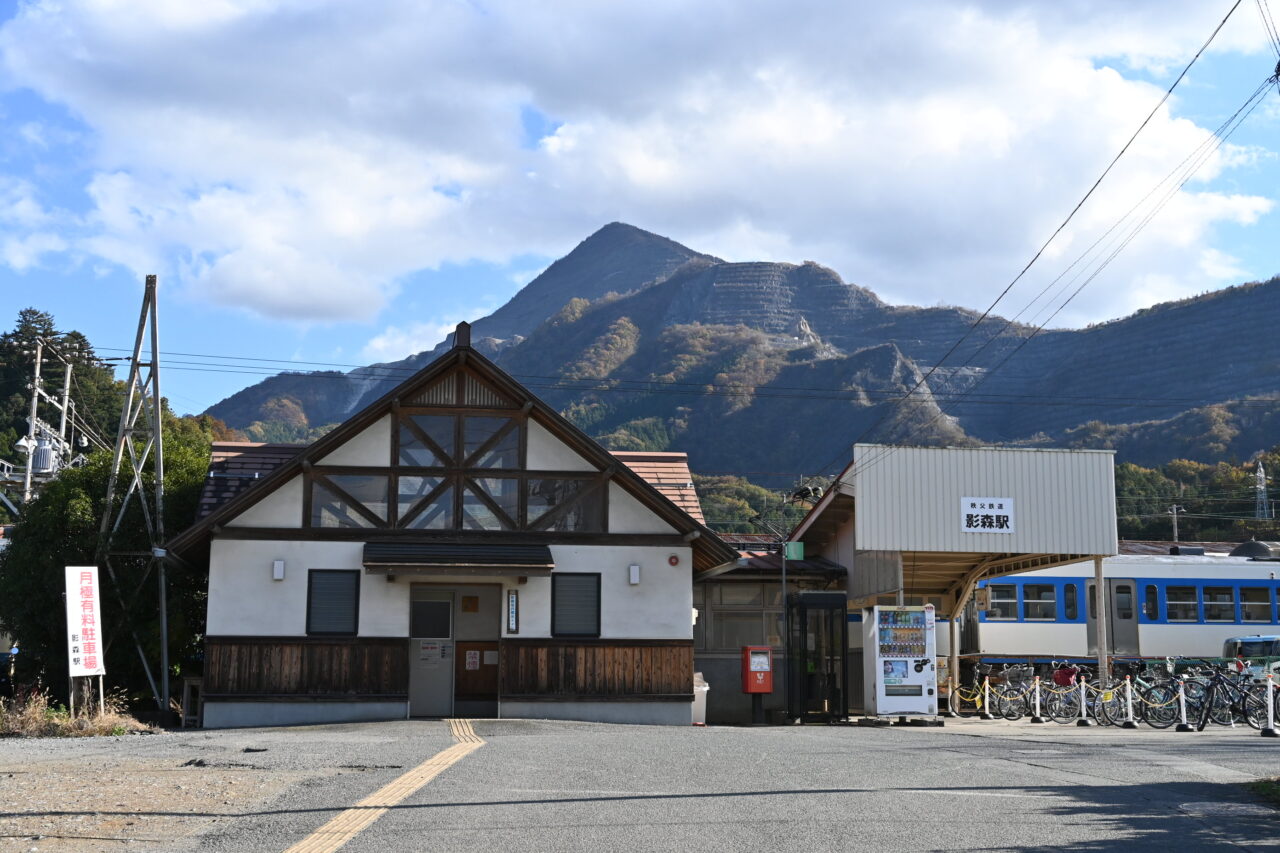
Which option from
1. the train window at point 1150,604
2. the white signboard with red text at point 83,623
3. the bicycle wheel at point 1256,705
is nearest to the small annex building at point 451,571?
the white signboard with red text at point 83,623

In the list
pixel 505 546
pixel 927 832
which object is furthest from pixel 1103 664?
pixel 927 832

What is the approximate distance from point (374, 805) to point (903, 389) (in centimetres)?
13339

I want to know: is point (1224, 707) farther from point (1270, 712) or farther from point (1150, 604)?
point (1150, 604)

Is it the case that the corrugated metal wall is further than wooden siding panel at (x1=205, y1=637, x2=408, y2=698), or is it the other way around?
the corrugated metal wall

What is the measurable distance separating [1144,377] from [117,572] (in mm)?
138765

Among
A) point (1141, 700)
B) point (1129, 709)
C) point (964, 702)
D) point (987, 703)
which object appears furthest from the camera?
point (964, 702)

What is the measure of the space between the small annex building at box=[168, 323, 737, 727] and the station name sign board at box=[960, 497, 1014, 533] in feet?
17.0

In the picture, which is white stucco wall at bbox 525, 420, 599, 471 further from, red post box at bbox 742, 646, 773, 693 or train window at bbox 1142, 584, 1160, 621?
train window at bbox 1142, 584, 1160, 621

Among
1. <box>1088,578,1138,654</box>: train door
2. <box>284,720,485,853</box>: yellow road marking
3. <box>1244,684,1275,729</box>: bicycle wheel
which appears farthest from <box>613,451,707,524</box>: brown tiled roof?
<box>1088,578,1138,654</box>: train door

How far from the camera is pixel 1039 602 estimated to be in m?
31.5

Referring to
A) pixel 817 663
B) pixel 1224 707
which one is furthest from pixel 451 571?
pixel 1224 707

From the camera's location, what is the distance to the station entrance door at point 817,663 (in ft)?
82.9

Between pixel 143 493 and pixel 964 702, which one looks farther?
pixel 964 702

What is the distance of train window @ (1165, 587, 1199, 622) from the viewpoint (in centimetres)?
3159
